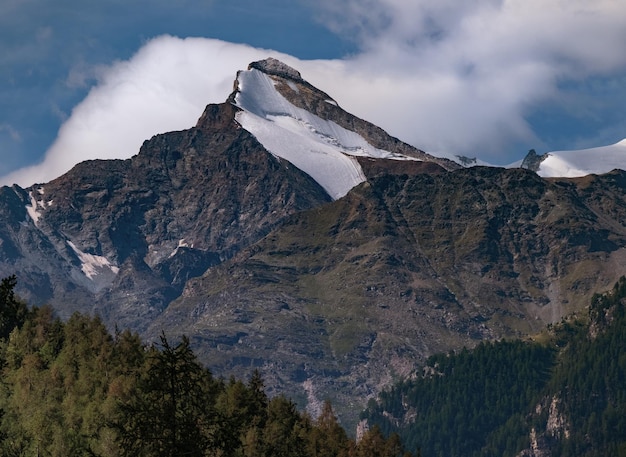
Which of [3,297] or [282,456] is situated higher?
[3,297]

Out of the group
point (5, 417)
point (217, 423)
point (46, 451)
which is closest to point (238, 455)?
point (46, 451)

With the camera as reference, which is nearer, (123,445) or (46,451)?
(123,445)

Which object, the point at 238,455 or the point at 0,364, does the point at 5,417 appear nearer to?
the point at 238,455

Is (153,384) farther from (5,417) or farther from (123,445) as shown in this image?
(5,417)

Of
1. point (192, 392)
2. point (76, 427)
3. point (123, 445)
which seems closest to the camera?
point (123, 445)

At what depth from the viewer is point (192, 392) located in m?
101

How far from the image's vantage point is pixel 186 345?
102000mm

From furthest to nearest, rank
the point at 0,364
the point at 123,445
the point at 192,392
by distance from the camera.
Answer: the point at 0,364
the point at 192,392
the point at 123,445

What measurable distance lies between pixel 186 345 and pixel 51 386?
102 meters

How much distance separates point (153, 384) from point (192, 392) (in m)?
4.10

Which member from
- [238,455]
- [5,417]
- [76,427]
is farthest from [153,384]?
[5,417]

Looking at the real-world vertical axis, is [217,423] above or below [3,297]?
below

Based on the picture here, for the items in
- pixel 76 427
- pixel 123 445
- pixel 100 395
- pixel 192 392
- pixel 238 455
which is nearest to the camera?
pixel 123 445

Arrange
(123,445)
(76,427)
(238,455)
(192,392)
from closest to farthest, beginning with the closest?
(123,445) < (192,392) < (238,455) < (76,427)
